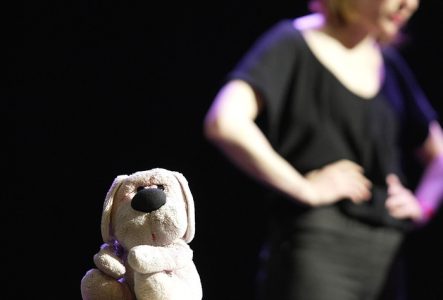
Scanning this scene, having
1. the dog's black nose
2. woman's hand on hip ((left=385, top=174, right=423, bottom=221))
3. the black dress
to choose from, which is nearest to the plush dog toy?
the dog's black nose

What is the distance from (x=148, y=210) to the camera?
0.84 m

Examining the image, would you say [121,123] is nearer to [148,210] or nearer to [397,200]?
[397,200]

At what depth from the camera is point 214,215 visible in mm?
2469

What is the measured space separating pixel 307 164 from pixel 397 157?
0.20 metres

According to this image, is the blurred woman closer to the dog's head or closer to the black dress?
the black dress

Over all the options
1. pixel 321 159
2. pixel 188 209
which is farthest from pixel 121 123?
pixel 188 209

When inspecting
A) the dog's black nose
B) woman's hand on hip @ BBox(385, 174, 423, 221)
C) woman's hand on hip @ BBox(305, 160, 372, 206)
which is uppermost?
the dog's black nose

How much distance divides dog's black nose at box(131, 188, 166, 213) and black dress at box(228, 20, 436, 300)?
39cm

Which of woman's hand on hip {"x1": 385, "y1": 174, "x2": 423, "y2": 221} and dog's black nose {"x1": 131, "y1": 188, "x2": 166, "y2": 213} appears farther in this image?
woman's hand on hip {"x1": 385, "y1": 174, "x2": 423, "y2": 221}

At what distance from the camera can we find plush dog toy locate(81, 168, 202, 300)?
2.65 ft

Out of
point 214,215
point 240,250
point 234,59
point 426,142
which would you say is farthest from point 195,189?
Result: point 426,142

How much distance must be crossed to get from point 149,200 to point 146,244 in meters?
0.06

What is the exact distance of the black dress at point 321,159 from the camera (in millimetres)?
1154

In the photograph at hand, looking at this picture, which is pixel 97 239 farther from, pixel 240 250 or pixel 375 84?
pixel 375 84
